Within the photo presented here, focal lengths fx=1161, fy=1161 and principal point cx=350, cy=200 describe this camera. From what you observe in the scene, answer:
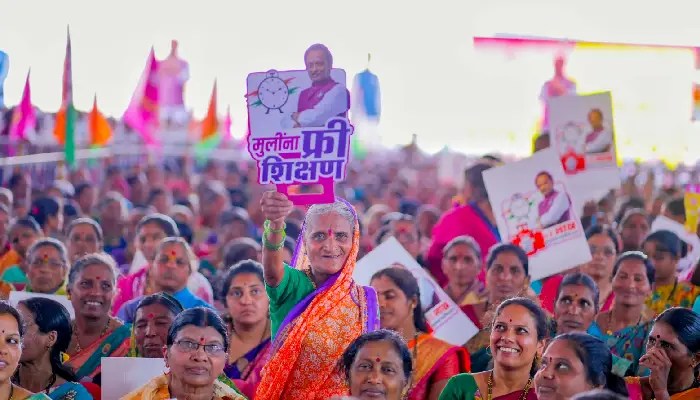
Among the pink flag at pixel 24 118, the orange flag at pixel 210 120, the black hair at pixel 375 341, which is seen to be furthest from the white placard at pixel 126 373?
the orange flag at pixel 210 120

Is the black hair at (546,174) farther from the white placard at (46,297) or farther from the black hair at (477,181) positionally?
the white placard at (46,297)

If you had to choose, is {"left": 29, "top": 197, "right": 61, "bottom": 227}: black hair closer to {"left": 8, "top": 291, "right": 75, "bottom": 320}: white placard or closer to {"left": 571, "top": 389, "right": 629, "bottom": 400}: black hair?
{"left": 8, "top": 291, "right": 75, "bottom": 320}: white placard

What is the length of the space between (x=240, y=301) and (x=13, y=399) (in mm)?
Answer: 1601

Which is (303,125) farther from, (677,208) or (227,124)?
(227,124)

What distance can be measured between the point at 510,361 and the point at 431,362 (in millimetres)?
1002

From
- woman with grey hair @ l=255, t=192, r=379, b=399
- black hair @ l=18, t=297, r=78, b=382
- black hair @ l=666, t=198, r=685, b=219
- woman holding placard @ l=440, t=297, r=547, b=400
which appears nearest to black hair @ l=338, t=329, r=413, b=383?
woman with grey hair @ l=255, t=192, r=379, b=399

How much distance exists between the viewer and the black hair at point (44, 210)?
31.5ft

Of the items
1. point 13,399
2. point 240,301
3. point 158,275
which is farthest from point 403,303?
point 13,399

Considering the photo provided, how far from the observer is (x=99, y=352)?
5.82m

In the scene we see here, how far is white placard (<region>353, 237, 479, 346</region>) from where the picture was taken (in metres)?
6.36

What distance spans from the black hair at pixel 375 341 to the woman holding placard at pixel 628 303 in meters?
1.92

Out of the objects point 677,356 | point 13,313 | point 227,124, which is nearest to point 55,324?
point 13,313

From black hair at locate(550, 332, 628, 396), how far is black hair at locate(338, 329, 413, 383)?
0.57 meters

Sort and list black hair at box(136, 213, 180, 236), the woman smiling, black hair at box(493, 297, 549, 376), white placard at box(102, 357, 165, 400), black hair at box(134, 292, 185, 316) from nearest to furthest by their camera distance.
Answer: the woman smiling
black hair at box(493, 297, 549, 376)
white placard at box(102, 357, 165, 400)
black hair at box(134, 292, 185, 316)
black hair at box(136, 213, 180, 236)
